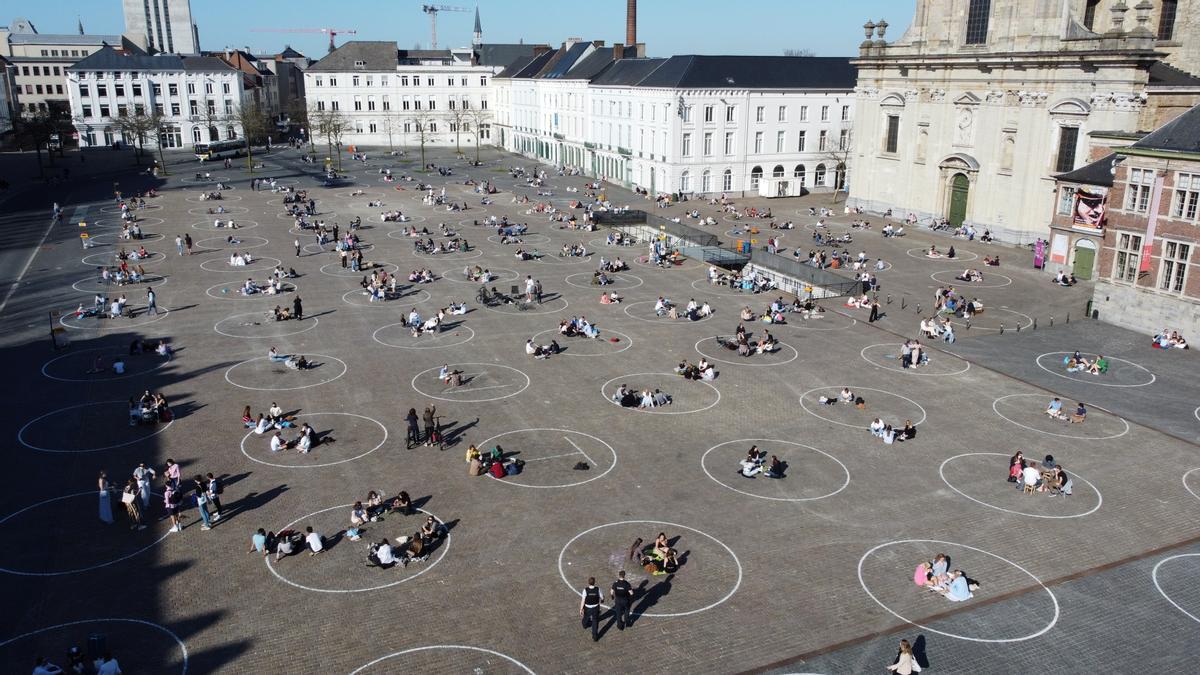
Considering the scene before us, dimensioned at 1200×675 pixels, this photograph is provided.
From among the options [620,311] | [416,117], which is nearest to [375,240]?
[620,311]

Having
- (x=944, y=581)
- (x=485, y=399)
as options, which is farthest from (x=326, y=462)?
(x=944, y=581)

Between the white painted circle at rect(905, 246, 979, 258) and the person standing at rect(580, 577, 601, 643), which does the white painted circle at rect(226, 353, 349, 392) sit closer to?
the person standing at rect(580, 577, 601, 643)

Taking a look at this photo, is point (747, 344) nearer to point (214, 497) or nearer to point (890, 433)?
point (890, 433)

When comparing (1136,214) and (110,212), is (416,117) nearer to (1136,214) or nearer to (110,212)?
(110,212)

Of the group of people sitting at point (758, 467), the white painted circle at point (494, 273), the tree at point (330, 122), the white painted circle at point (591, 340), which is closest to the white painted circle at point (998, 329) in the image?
the white painted circle at point (591, 340)

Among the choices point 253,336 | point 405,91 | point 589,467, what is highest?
point 405,91

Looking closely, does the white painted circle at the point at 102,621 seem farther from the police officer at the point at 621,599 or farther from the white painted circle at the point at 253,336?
the white painted circle at the point at 253,336
